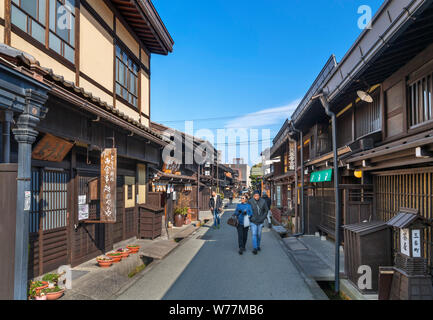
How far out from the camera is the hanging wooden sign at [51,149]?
6258 millimetres

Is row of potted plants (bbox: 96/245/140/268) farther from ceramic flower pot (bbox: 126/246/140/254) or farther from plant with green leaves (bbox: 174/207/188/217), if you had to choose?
plant with green leaves (bbox: 174/207/188/217)

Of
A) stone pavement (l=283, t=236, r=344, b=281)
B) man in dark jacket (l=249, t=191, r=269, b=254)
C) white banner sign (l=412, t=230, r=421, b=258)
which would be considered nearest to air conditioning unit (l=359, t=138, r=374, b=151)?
stone pavement (l=283, t=236, r=344, b=281)

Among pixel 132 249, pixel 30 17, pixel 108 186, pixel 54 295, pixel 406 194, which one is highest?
pixel 30 17

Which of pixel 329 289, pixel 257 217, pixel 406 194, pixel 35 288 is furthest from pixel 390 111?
pixel 35 288

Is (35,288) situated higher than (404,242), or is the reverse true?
(404,242)

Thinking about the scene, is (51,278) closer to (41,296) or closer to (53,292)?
(53,292)

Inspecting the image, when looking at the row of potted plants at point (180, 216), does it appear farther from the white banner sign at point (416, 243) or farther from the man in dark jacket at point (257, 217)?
the white banner sign at point (416, 243)

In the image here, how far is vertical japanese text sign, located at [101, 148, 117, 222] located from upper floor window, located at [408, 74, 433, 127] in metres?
7.17

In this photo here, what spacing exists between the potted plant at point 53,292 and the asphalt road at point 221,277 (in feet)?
3.94

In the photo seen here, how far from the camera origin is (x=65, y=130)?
681 centimetres

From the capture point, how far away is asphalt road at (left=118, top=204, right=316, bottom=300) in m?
6.25

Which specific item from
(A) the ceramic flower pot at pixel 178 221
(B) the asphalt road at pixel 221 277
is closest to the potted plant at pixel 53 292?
(B) the asphalt road at pixel 221 277

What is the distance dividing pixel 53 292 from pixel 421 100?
8207mm
